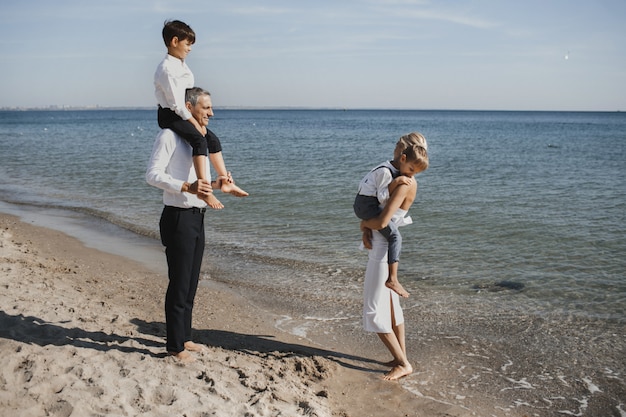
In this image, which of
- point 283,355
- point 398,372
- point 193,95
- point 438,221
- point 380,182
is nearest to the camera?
point 193,95

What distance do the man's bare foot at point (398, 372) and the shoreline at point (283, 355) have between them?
0.23ft

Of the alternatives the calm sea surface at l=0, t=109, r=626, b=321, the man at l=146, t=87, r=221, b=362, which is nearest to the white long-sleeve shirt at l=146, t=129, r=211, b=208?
the man at l=146, t=87, r=221, b=362

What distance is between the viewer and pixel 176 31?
13.0 feet

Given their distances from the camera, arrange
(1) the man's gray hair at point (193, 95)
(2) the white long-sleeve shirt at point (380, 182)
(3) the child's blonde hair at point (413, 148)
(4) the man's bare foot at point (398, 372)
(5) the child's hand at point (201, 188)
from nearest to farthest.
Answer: (5) the child's hand at point (201, 188), (1) the man's gray hair at point (193, 95), (3) the child's blonde hair at point (413, 148), (2) the white long-sleeve shirt at point (380, 182), (4) the man's bare foot at point (398, 372)

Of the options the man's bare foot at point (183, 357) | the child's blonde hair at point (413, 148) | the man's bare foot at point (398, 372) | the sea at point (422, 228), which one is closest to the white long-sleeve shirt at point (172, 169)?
the man's bare foot at point (183, 357)

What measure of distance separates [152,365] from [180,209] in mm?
1271

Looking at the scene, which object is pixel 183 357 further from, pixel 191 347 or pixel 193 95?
pixel 193 95

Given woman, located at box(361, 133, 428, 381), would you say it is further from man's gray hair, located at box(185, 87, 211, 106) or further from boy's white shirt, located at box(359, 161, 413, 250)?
man's gray hair, located at box(185, 87, 211, 106)

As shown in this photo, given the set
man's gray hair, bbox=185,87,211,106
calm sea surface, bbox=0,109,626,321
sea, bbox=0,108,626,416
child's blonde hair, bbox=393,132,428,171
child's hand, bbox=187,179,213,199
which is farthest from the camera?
calm sea surface, bbox=0,109,626,321

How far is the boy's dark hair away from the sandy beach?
8.33 feet

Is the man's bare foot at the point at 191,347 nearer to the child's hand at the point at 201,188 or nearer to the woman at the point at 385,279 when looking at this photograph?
the woman at the point at 385,279

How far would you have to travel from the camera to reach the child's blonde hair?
13.9 feet

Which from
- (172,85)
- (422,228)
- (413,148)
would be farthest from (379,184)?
(422,228)

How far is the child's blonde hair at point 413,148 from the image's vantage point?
13.9 feet
